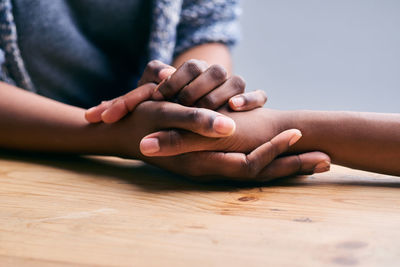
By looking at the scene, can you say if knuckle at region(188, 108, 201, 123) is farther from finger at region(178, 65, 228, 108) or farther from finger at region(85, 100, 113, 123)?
finger at region(85, 100, 113, 123)

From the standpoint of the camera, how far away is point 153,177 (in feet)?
1.98

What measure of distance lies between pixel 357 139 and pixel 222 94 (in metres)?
0.20

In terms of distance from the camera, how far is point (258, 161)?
529 millimetres

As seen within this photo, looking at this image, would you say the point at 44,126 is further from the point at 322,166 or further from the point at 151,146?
the point at 322,166

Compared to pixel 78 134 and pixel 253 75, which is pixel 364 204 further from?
pixel 253 75

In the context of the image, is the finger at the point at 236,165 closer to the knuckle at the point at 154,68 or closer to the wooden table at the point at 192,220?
the wooden table at the point at 192,220

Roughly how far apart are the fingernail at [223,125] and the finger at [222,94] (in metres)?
0.08

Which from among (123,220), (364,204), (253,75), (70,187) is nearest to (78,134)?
(70,187)

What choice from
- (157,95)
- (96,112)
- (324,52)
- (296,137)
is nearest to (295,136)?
(296,137)

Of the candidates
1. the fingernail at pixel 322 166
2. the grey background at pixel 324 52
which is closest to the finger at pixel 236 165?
the fingernail at pixel 322 166

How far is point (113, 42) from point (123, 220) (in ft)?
1.90

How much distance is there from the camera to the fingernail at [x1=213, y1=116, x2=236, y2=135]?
1.66ft

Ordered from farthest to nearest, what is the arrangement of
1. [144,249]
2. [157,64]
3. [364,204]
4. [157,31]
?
[157,31]
[157,64]
[364,204]
[144,249]

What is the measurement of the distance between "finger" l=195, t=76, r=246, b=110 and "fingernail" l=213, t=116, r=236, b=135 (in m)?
0.08
